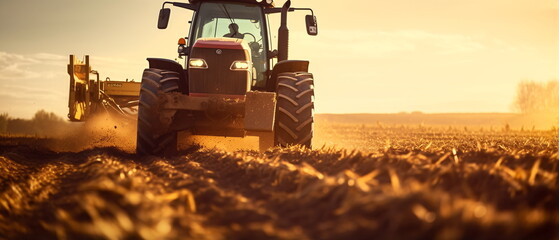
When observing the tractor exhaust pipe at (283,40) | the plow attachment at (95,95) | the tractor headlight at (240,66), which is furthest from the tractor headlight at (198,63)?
the plow attachment at (95,95)

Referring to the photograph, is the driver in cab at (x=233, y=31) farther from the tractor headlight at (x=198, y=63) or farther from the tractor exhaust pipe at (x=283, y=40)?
the tractor headlight at (x=198, y=63)

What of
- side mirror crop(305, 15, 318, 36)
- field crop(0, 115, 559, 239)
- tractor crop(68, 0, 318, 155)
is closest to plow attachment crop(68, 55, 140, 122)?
tractor crop(68, 0, 318, 155)

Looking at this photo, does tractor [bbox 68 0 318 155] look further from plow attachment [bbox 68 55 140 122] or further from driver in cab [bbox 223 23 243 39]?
plow attachment [bbox 68 55 140 122]

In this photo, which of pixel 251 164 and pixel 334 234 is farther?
pixel 251 164

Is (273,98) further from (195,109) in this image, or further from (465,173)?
(465,173)

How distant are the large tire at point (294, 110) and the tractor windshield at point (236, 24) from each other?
1.26m

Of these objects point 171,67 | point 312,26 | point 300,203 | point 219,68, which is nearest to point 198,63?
point 219,68

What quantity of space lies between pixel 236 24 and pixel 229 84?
4.73 ft

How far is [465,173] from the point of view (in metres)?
5.41

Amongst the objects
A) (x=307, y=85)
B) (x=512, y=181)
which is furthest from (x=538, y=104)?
(x=512, y=181)

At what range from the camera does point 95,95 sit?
16.8 metres

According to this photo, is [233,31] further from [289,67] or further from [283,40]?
[289,67]

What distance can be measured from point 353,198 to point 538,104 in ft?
244

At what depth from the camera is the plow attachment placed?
51.3 feet
